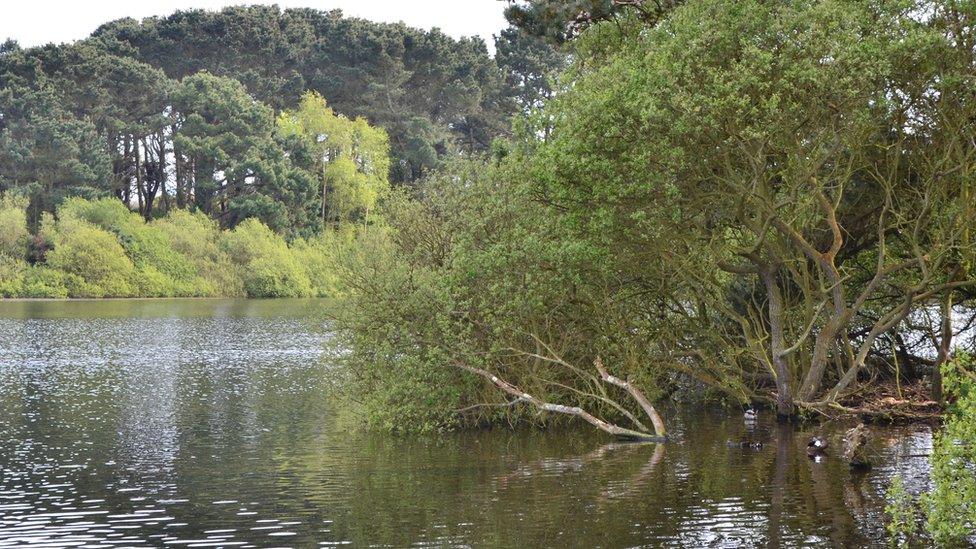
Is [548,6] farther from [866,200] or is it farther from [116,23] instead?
[116,23]

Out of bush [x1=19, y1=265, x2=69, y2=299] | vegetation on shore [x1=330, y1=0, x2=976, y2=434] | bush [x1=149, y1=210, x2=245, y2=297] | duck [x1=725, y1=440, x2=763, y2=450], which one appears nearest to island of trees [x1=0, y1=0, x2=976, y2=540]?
vegetation on shore [x1=330, y1=0, x2=976, y2=434]

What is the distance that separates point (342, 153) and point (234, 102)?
12.6m

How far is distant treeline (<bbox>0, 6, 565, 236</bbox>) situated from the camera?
96.6 m

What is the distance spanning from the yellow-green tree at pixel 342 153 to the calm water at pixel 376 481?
241 feet

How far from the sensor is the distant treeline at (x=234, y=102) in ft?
317

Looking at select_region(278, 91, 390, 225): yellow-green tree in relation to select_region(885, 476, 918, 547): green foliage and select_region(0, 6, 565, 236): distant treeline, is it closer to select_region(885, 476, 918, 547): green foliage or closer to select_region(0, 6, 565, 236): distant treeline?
select_region(0, 6, 565, 236): distant treeline

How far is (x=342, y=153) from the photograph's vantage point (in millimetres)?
110625

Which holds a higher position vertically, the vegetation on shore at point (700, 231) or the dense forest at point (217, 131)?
the dense forest at point (217, 131)

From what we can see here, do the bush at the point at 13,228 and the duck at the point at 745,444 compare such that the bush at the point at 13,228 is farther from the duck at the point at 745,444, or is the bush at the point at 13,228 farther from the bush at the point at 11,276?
the duck at the point at 745,444

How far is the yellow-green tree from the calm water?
73312 mm

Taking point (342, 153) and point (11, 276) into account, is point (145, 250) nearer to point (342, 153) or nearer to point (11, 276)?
point (11, 276)

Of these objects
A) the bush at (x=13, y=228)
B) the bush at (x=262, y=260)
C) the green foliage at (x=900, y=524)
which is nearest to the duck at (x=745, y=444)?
the green foliage at (x=900, y=524)

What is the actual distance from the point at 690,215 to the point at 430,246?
6.61m

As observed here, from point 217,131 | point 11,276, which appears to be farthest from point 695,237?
point 217,131
